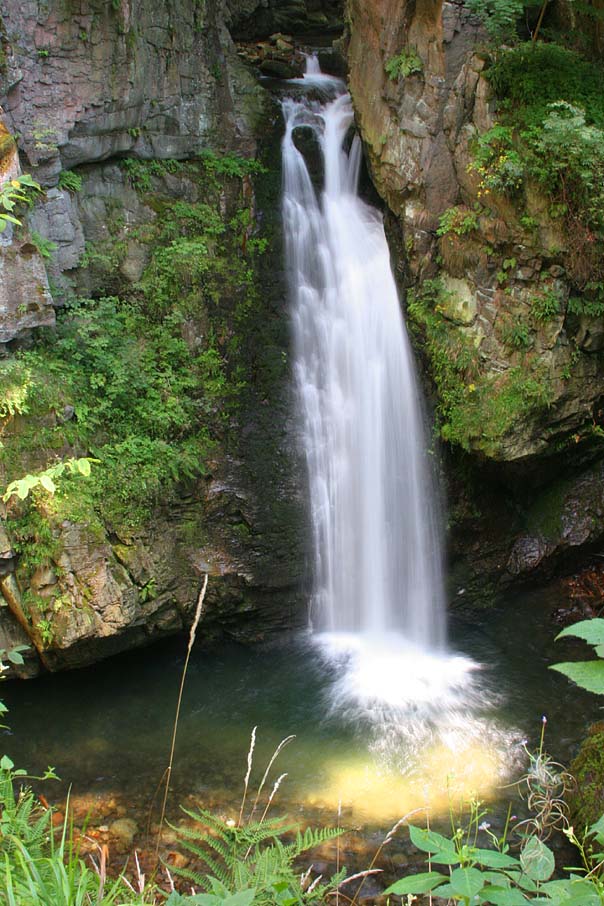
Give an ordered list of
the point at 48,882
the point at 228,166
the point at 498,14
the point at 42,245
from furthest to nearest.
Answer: the point at 228,166
the point at 498,14
the point at 42,245
the point at 48,882

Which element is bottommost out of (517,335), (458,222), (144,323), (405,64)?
(144,323)

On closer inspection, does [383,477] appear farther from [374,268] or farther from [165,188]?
[165,188]

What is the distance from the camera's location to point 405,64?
7645 millimetres

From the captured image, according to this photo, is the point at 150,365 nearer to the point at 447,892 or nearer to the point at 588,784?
the point at 588,784

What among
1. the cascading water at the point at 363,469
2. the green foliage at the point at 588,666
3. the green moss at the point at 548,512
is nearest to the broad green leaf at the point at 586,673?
the green foliage at the point at 588,666

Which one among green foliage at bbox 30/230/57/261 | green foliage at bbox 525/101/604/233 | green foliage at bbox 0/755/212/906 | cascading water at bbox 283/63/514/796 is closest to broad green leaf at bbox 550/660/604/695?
green foliage at bbox 0/755/212/906

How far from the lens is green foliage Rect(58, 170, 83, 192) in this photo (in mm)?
7539

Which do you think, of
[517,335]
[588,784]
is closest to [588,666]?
[588,784]

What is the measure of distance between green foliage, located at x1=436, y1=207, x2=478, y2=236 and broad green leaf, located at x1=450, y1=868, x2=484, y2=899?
672cm

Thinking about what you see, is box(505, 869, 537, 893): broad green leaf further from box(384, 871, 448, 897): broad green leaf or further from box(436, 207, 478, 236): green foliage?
box(436, 207, 478, 236): green foliage

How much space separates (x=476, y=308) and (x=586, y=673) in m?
6.33

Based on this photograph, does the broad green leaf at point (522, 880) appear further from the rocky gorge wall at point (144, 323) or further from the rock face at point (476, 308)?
the rock face at point (476, 308)

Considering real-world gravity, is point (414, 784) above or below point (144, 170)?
below

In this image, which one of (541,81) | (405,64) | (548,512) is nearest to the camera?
(541,81)
